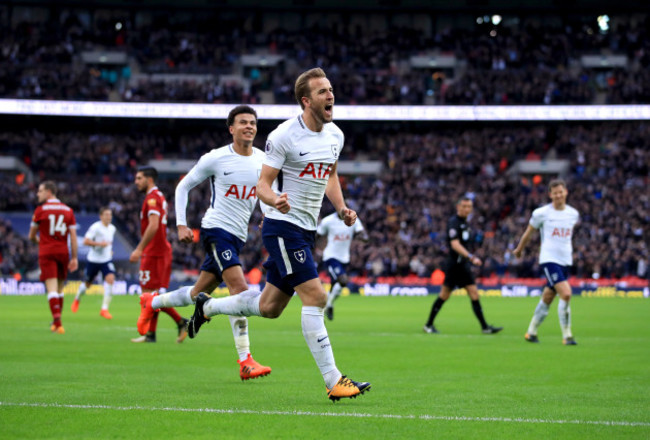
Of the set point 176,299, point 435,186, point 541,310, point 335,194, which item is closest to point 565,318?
point 541,310

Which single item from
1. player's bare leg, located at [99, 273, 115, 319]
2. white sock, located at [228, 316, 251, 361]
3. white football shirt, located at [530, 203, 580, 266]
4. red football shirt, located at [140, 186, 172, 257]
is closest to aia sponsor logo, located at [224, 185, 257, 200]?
white sock, located at [228, 316, 251, 361]

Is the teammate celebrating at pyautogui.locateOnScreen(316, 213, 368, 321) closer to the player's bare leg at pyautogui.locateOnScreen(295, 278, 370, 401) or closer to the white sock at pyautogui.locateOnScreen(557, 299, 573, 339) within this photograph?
the white sock at pyautogui.locateOnScreen(557, 299, 573, 339)

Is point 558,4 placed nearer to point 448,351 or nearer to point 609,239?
point 609,239

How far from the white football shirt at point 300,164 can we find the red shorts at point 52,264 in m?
8.23

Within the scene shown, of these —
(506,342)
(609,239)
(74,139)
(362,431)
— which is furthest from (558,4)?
(362,431)

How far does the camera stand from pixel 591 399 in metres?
7.71

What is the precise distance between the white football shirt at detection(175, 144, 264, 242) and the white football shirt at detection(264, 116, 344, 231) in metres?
2.21

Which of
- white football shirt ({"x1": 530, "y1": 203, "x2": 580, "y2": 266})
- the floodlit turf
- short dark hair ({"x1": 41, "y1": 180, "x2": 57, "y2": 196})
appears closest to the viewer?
the floodlit turf

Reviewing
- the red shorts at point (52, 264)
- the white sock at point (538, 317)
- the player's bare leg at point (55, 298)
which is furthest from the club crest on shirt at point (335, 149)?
the player's bare leg at point (55, 298)

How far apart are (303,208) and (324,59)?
47.9 meters

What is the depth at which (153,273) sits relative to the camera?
13.2m

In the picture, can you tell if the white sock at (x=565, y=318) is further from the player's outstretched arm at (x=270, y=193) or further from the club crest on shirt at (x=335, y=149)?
the player's outstretched arm at (x=270, y=193)

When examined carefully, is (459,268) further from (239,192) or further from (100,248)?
(100,248)

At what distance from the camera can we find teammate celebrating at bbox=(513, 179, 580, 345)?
14.0 meters
